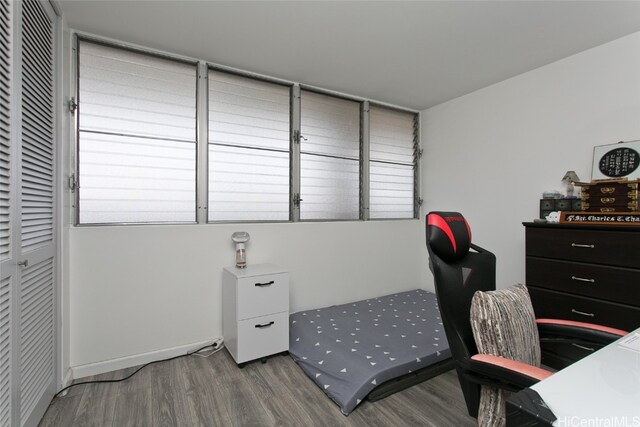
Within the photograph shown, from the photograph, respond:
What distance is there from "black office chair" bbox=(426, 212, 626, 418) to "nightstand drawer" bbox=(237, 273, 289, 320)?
142cm

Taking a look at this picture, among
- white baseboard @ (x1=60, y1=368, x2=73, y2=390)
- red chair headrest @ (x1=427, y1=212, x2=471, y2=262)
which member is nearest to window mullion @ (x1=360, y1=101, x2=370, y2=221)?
red chair headrest @ (x1=427, y1=212, x2=471, y2=262)

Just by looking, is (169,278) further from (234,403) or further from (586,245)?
(586,245)

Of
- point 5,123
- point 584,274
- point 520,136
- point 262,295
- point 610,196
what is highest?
point 520,136

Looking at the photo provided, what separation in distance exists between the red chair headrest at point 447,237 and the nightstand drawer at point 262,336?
1.55 m

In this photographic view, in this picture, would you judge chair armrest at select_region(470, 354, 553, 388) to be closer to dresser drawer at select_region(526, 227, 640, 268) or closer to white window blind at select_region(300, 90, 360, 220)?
dresser drawer at select_region(526, 227, 640, 268)

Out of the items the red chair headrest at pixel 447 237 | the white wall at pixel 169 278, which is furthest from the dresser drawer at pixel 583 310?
the white wall at pixel 169 278

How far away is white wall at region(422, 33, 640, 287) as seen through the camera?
7.85 ft

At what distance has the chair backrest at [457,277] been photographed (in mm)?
1261

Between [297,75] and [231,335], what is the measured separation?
2448 millimetres

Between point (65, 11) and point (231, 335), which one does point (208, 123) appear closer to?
point (65, 11)

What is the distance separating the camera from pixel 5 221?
1.33 m

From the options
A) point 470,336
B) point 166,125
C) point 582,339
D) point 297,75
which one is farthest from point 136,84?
point 582,339

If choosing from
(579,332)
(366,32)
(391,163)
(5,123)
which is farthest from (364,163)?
(5,123)

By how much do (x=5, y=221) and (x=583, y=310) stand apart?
11.0 feet
